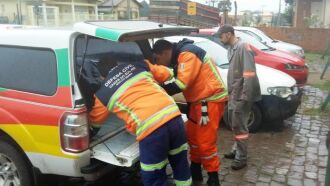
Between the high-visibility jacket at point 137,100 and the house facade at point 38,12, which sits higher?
the house facade at point 38,12

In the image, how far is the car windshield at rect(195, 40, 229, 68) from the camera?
24.1ft

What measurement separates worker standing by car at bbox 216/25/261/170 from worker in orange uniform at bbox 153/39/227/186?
83 centimetres

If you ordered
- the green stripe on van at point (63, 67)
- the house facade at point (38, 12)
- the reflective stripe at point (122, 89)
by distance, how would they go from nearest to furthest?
the reflective stripe at point (122, 89)
the green stripe on van at point (63, 67)
the house facade at point (38, 12)

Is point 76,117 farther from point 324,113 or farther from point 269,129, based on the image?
point 324,113

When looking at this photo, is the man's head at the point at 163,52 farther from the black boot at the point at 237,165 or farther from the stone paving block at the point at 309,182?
the stone paving block at the point at 309,182

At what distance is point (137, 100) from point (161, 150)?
0.44 metres

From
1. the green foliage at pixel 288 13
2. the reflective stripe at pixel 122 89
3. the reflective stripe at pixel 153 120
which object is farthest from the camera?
the green foliage at pixel 288 13

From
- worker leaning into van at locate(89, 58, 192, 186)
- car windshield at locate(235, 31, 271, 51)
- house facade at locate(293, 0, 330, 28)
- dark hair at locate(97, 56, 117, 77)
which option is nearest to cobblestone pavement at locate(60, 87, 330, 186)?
dark hair at locate(97, 56, 117, 77)

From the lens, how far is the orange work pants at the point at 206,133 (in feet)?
13.7

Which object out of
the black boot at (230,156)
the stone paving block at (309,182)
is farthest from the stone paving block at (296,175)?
the black boot at (230,156)

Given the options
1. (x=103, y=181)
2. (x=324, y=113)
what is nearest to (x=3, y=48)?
(x=103, y=181)

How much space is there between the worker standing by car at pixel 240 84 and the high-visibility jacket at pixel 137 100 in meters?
1.91

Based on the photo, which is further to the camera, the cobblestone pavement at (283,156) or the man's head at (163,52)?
the cobblestone pavement at (283,156)

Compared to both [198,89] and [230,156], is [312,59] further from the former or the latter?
[198,89]
